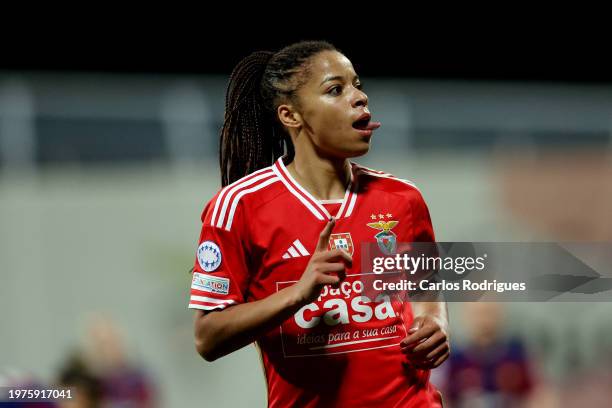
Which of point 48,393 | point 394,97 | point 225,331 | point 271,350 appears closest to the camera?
point 225,331

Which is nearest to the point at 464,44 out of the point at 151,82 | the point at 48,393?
the point at 151,82

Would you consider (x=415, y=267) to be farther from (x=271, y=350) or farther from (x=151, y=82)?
(x=151, y=82)

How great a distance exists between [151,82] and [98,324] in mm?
1739

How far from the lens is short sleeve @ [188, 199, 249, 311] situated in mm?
2836

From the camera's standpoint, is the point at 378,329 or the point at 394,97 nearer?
the point at 378,329

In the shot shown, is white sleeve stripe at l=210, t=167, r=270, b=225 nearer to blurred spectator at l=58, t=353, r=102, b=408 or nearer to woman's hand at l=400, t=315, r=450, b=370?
woman's hand at l=400, t=315, r=450, b=370

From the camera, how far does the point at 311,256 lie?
2875 millimetres

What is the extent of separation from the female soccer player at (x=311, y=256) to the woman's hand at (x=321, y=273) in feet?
0.70

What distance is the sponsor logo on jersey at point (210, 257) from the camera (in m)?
2.85

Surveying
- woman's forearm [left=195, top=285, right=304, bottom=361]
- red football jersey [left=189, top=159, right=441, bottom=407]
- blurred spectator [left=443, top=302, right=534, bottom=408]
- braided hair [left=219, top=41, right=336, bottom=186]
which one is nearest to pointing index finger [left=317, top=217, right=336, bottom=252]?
woman's forearm [left=195, top=285, right=304, bottom=361]

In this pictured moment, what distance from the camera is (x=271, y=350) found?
2975 mm

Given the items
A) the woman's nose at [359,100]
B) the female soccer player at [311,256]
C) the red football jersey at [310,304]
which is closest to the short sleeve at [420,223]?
the female soccer player at [311,256]

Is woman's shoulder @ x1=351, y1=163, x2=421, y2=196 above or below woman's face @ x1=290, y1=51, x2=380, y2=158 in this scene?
below

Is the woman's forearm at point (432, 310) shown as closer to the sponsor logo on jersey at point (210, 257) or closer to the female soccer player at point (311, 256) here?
the female soccer player at point (311, 256)
